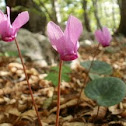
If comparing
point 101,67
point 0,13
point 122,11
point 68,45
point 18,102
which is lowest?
point 122,11

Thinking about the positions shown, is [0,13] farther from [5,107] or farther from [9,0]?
[9,0]

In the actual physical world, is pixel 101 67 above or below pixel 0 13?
below

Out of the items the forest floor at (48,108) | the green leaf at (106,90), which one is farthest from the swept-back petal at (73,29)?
the forest floor at (48,108)

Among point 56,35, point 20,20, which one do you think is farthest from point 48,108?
point 56,35

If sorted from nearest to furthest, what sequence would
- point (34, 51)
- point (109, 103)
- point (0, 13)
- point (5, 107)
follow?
point (0, 13) < point (109, 103) < point (5, 107) < point (34, 51)

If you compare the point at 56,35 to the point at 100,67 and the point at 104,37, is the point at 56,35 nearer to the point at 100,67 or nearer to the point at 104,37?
the point at 104,37

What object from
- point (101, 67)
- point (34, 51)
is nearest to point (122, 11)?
point (34, 51)

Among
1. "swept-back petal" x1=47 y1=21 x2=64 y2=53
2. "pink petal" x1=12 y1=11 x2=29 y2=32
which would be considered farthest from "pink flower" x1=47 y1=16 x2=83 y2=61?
"pink petal" x1=12 y1=11 x2=29 y2=32
